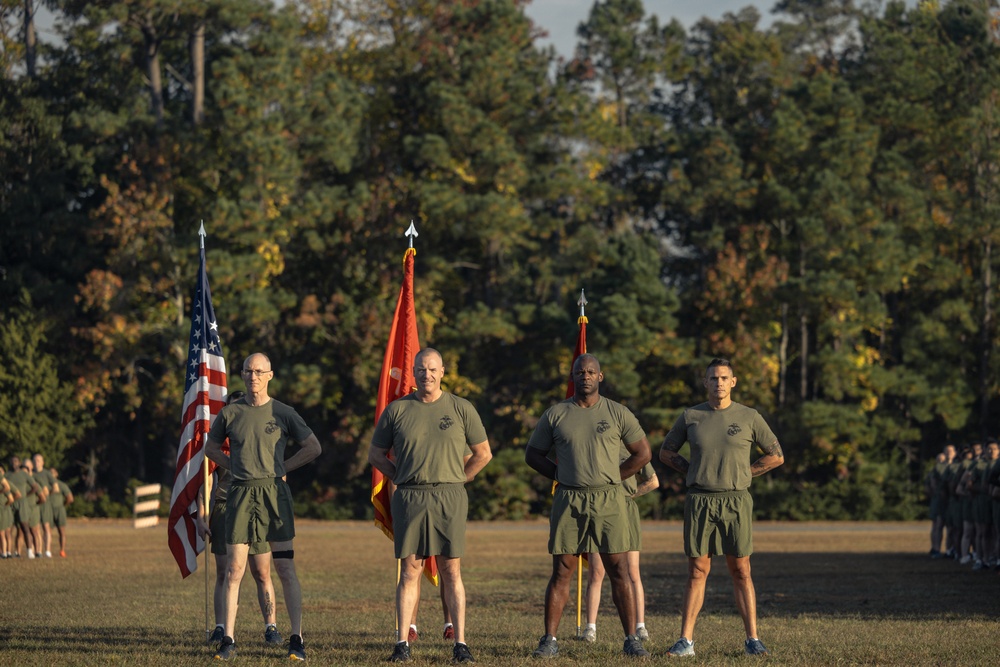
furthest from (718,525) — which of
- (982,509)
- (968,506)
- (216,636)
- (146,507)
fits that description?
(146,507)

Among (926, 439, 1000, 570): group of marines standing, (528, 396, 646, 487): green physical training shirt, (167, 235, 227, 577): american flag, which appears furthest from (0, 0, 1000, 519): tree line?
(528, 396, 646, 487): green physical training shirt

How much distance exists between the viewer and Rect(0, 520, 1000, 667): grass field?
467 inches

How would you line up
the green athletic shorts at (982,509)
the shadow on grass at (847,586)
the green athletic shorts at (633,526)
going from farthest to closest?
the green athletic shorts at (982,509), the shadow on grass at (847,586), the green athletic shorts at (633,526)

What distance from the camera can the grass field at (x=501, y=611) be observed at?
1185cm

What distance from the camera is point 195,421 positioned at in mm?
14625

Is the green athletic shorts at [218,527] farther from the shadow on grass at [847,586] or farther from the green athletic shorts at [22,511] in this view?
the green athletic shorts at [22,511]

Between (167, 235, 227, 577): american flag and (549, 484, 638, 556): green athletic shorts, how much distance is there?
4.24 m

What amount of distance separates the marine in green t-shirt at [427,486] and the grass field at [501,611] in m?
0.59

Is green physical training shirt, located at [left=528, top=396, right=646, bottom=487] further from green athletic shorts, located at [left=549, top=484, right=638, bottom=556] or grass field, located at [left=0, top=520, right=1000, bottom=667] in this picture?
grass field, located at [left=0, top=520, right=1000, bottom=667]

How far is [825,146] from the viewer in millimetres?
51969

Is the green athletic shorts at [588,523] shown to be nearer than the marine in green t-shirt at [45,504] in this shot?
Yes

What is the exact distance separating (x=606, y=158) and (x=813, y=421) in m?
13.6

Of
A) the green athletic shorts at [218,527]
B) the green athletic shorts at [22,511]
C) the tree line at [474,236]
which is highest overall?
the tree line at [474,236]

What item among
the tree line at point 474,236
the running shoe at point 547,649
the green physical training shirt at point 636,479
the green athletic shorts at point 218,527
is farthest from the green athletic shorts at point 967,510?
the tree line at point 474,236
